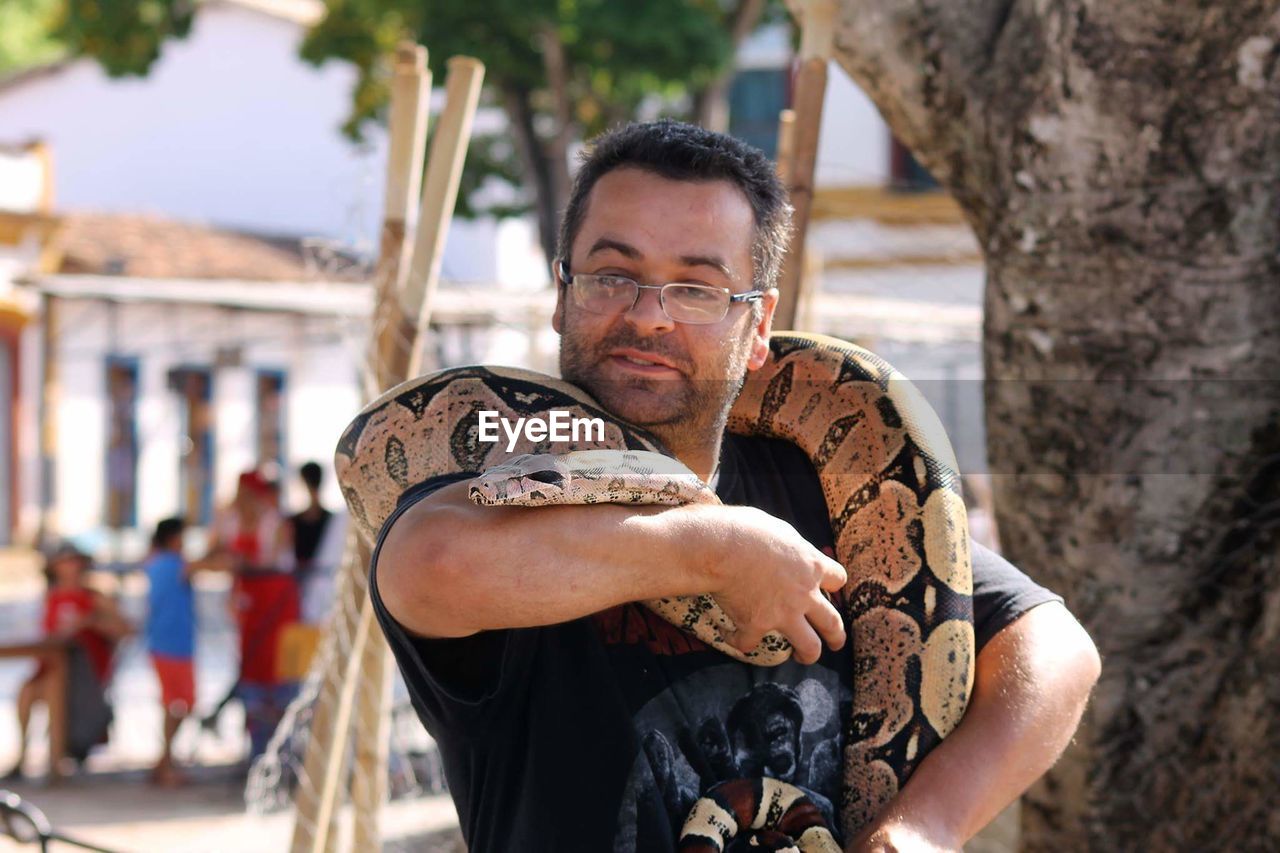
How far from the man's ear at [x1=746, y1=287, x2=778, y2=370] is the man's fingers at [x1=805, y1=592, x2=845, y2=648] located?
550mm

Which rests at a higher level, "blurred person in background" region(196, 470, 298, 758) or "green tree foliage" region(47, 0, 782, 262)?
"green tree foliage" region(47, 0, 782, 262)

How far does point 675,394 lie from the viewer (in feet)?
7.89

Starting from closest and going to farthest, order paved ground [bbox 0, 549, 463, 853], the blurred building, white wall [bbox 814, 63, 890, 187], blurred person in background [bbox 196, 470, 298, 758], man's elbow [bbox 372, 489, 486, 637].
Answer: man's elbow [bbox 372, 489, 486, 637], paved ground [bbox 0, 549, 463, 853], blurred person in background [bbox 196, 470, 298, 758], the blurred building, white wall [bbox 814, 63, 890, 187]

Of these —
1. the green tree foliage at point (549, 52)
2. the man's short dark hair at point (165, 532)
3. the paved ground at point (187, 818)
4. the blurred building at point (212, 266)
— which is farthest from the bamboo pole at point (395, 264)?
the green tree foliage at point (549, 52)

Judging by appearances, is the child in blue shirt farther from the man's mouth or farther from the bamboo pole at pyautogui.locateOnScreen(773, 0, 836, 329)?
the man's mouth

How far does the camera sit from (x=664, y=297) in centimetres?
239

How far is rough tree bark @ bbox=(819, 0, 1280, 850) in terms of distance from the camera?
3.61m

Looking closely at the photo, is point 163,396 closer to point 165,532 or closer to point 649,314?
point 165,532

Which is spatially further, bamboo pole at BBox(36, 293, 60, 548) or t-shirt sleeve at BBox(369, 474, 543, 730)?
bamboo pole at BBox(36, 293, 60, 548)

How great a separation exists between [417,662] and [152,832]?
6.68 metres

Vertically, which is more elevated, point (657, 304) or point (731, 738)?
point (657, 304)

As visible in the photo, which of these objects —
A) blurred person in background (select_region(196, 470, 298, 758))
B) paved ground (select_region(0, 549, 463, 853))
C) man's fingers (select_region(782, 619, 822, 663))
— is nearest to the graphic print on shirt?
man's fingers (select_region(782, 619, 822, 663))

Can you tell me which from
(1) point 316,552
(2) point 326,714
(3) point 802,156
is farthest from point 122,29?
(2) point 326,714

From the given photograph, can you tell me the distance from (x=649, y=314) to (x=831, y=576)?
525mm
